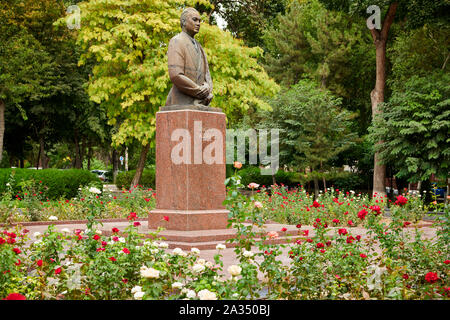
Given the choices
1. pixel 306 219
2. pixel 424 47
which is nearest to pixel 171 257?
pixel 306 219

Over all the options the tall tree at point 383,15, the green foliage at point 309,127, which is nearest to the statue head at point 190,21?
the tall tree at point 383,15

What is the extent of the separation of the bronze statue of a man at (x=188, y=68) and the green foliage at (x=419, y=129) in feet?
38.4

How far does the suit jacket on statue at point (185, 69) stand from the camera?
9.31 meters

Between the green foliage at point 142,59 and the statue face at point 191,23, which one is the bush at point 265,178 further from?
the statue face at point 191,23

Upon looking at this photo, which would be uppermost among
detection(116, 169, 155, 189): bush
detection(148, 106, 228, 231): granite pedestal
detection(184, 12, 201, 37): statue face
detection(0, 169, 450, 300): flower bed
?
detection(184, 12, 201, 37): statue face

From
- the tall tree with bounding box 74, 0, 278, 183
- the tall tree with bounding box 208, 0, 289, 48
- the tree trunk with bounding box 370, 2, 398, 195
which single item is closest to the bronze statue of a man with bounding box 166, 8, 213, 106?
the tall tree with bounding box 74, 0, 278, 183

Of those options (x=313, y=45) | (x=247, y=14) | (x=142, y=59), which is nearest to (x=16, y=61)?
(x=142, y=59)

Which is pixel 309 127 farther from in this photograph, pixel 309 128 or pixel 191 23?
pixel 191 23

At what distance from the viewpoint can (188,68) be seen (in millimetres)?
9500

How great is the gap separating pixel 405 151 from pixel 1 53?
61.1 ft

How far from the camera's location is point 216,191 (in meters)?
9.30

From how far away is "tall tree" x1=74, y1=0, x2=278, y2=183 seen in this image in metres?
19.1

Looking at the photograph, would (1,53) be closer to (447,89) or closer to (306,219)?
(306,219)

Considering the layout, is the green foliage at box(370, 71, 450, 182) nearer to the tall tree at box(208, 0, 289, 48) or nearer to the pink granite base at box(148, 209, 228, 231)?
the tall tree at box(208, 0, 289, 48)
